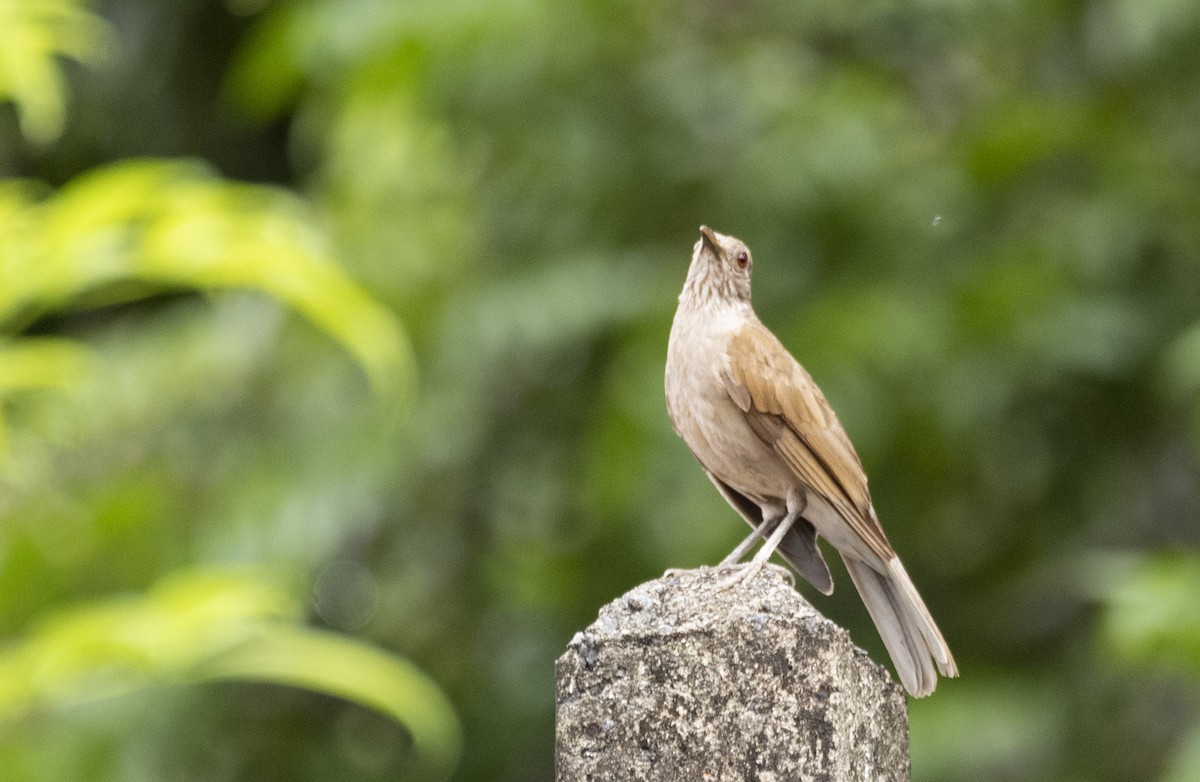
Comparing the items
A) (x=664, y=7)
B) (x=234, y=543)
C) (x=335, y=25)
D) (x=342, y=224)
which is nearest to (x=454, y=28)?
(x=335, y=25)

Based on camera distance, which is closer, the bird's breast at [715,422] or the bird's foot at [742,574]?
the bird's foot at [742,574]

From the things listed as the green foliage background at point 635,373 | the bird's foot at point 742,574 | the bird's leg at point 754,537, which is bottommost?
the bird's foot at point 742,574

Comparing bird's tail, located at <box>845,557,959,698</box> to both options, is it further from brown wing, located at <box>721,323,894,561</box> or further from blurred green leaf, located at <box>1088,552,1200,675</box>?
blurred green leaf, located at <box>1088,552,1200,675</box>

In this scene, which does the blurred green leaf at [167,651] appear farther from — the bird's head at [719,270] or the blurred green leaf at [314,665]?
the bird's head at [719,270]

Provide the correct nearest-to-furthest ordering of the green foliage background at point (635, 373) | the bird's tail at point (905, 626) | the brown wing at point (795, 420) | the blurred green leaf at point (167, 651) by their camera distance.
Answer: the blurred green leaf at point (167, 651) < the bird's tail at point (905, 626) < the brown wing at point (795, 420) < the green foliage background at point (635, 373)

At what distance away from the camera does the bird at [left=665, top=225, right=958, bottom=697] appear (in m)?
3.49

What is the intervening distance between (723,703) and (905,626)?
126cm

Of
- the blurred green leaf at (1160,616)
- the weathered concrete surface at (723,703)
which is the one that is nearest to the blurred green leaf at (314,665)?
the weathered concrete surface at (723,703)

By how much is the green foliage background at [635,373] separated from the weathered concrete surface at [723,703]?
3.48 meters

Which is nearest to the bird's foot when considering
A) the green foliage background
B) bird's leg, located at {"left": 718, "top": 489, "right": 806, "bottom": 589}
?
bird's leg, located at {"left": 718, "top": 489, "right": 806, "bottom": 589}

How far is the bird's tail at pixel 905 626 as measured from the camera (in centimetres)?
320

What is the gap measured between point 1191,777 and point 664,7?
145 inches

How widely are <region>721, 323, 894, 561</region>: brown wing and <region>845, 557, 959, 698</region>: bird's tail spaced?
0.48 ft

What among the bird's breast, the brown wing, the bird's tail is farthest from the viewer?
the bird's breast
